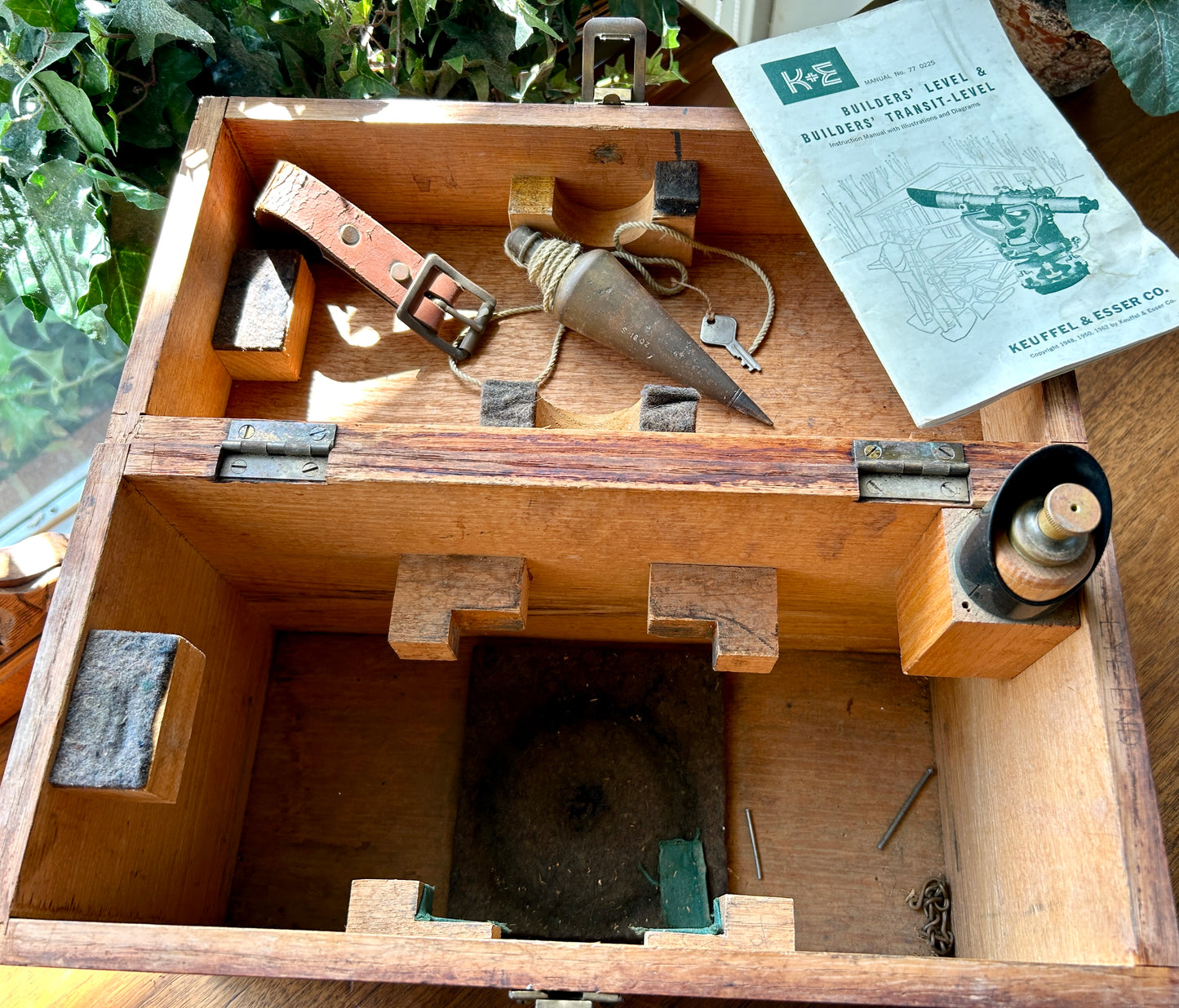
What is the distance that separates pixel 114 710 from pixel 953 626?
30.3 inches

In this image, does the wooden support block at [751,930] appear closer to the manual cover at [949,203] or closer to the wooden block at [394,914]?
the wooden block at [394,914]

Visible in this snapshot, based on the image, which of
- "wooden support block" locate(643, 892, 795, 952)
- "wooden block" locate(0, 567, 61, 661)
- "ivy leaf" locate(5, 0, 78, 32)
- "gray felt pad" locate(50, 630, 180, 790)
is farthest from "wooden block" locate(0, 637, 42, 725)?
"wooden support block" locate(643, 892, 795, 952)

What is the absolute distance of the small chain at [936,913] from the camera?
1105 mm

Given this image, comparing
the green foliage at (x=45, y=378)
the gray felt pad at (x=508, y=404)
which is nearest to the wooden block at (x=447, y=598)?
the gray felt pad at (x=508, y=404)

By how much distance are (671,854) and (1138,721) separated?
55 cm

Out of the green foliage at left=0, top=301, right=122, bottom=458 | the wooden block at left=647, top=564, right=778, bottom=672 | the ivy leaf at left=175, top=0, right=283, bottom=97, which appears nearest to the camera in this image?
the wooden block at left=647, top=564, right=778, bottom=672

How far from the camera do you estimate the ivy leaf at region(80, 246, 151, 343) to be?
46.9 inches

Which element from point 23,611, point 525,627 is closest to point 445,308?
point 525,627

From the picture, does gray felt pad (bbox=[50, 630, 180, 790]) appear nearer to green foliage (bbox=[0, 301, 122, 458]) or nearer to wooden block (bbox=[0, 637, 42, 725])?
wooden block (bbox=[0, 637, 42, 725])

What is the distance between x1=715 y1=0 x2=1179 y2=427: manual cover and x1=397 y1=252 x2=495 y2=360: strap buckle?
0.40 m

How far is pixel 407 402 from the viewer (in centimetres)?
122

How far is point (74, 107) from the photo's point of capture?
43.1 inches

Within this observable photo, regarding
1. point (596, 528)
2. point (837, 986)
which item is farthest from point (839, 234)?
point (837, 986)

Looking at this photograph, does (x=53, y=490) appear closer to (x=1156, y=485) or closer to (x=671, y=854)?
(x=671, y=854)
